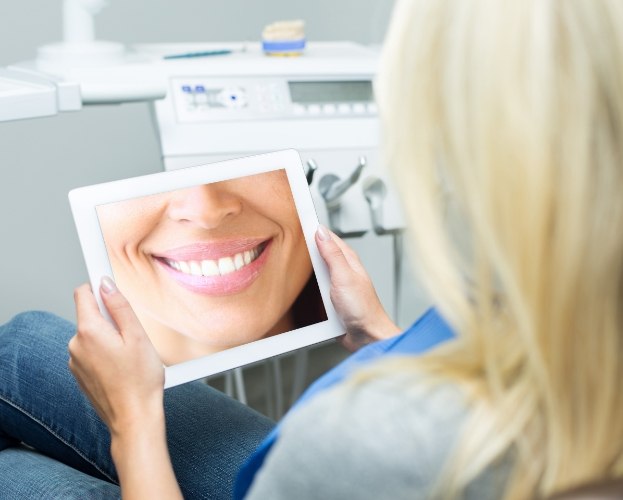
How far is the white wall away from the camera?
1.60 meters

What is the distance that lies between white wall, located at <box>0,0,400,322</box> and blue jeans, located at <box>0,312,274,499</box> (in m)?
0.67

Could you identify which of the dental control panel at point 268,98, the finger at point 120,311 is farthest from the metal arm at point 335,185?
the finger at point 120,311

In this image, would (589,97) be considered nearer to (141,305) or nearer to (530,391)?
(530,391)

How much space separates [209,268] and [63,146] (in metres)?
0.84

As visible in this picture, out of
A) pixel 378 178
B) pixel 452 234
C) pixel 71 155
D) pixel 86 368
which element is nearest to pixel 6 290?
pixel 71 155

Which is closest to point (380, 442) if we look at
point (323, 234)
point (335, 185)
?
point (323, 234)

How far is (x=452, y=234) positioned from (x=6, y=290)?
142 cm

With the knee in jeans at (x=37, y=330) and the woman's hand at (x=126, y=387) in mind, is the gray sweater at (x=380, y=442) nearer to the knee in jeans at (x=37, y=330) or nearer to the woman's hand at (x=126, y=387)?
the woman's hand at (x=126, y=387)

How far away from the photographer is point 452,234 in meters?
0.50

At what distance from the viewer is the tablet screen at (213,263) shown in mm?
873

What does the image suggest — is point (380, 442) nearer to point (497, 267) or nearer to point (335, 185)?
point (497, 267)

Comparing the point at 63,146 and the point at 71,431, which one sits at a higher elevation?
the point at 63,146

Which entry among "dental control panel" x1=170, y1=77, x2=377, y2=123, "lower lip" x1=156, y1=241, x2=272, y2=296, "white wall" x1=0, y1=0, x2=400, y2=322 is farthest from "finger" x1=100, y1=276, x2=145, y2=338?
"white wall" x1=0, y1=0, x2=400, y2=322

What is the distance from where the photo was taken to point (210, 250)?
97 centimetres
